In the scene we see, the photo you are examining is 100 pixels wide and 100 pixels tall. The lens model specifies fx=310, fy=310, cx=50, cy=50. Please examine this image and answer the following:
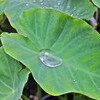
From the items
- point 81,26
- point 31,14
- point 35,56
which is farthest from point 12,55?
point 81,26

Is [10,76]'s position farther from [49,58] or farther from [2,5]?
[2,5]

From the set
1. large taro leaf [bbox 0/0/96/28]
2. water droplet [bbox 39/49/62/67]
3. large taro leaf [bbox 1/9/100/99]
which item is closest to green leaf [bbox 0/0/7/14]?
large taro leaf [bbox 0/0/96/28]

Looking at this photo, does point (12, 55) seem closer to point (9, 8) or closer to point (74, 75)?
point (74, 75)

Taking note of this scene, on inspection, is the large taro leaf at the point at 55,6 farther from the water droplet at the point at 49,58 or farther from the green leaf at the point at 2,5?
the water droplet at the point at 49,58

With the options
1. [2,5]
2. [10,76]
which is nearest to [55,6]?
[2,5]

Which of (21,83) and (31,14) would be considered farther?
(31,14)

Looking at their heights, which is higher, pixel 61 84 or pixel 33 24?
pixel 33 24

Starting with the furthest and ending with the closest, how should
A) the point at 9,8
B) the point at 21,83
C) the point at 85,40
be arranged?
the point at 9,8
the point at 85,40
the point at 21,83
